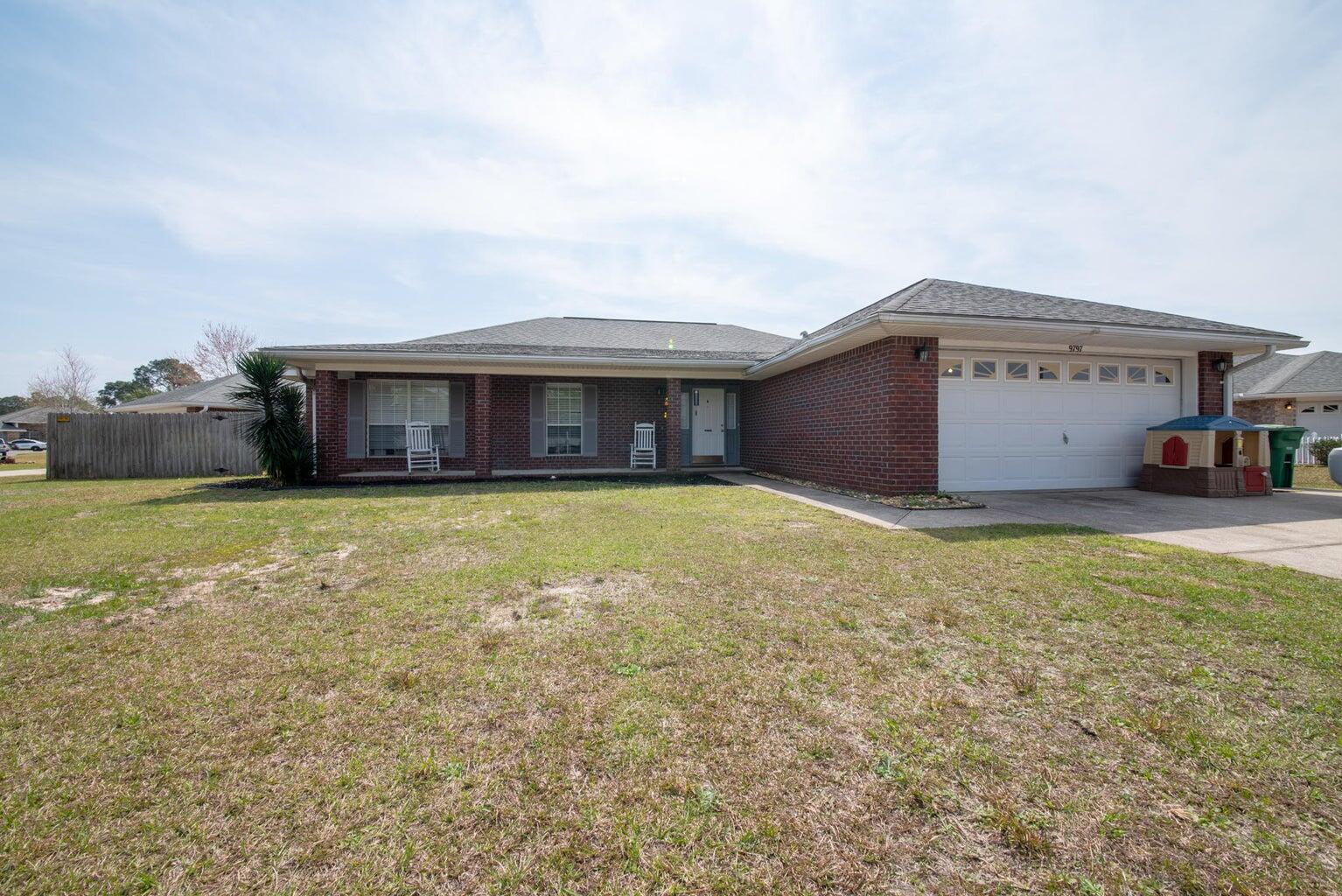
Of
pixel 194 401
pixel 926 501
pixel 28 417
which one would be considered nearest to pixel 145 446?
pixel 194 401

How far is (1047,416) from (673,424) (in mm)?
7214

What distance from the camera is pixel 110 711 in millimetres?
2293

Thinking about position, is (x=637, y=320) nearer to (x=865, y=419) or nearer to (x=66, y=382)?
(x=865, y=419)

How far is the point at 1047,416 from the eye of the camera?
926 centimetres

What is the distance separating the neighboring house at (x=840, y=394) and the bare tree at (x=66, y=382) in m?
49.2

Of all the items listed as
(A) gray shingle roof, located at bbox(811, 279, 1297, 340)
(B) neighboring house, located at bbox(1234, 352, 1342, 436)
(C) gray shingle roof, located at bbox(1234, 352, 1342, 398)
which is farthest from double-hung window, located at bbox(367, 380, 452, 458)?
(B) neighboring house, located at bbox(1234, 352, 1342, 436)

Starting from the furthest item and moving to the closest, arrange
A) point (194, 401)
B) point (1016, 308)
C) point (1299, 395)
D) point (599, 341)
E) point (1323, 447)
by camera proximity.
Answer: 1. point (194, 401)
2. point (1299, 395)
3. point (1323, 447)
4. point (599, 341)
5. point (1016, 308)

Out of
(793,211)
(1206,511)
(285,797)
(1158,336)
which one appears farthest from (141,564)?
(1158,336)

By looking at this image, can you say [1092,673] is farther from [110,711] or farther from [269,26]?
[269,26]

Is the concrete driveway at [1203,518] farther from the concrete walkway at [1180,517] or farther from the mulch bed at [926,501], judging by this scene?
the mulch bed at [926,501]

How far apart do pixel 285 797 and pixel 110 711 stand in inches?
49.6

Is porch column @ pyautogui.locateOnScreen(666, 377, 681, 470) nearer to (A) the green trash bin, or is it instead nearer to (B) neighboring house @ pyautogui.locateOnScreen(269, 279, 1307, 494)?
(B) neighboring house @ pyautogui.locateOnScreen(269, 279, 1307, 494)

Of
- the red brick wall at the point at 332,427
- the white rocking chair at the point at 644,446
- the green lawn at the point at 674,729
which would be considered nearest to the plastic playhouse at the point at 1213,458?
the green lawn at the point at 674,729

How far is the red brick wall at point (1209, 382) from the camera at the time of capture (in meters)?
9.71
